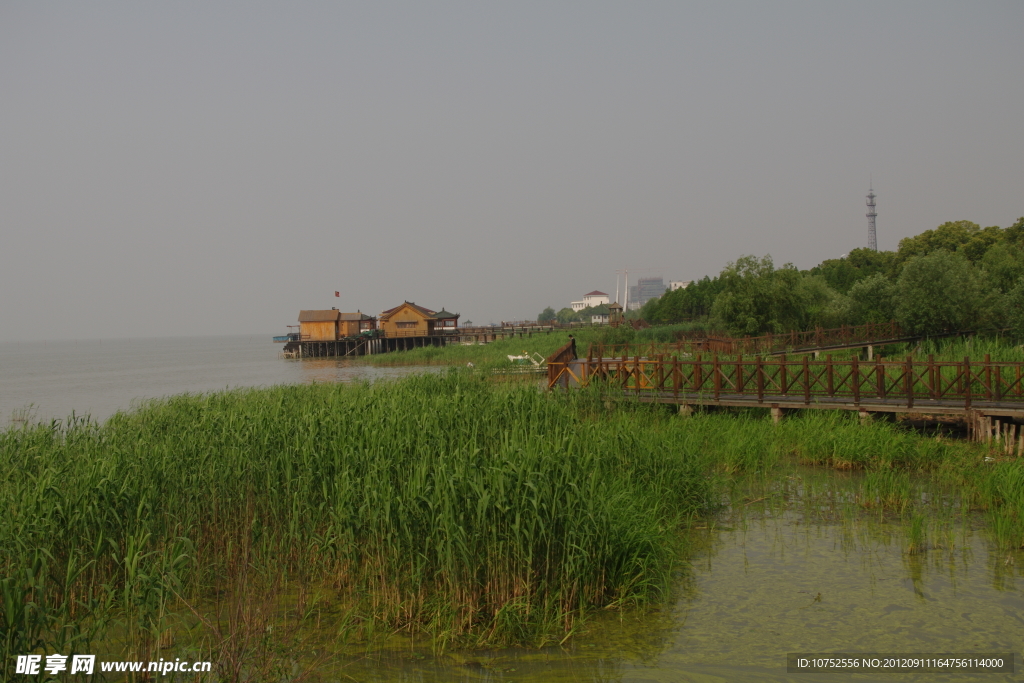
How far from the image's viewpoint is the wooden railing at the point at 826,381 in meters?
14.1

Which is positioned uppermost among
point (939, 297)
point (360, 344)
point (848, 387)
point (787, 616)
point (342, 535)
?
point (939, 297)

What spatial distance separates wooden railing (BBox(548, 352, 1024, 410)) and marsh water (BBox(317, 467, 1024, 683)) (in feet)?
19.6

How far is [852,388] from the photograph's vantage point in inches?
589

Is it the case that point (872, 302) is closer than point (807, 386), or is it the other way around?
point (807, 386)

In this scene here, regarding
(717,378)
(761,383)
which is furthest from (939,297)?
(717,378)

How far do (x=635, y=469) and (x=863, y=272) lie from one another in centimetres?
5696

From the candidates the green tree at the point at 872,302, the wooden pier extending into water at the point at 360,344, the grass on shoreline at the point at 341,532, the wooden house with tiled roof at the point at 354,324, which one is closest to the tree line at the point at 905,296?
the green tree at the point at 872,302

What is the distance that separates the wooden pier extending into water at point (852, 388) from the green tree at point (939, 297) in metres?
16.1

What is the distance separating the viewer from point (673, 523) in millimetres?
8656

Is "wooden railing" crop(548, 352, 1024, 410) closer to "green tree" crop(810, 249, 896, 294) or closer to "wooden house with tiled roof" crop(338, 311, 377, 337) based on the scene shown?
"green tree" crop(810, 249, 896, 294)

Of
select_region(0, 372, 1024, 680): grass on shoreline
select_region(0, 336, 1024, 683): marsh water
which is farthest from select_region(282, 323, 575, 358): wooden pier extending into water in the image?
select_region(0, 336, 1024, 683): marsh water

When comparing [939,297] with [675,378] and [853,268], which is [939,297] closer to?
[675,378]

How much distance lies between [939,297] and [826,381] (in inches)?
808

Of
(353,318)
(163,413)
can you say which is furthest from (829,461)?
(353,318)
